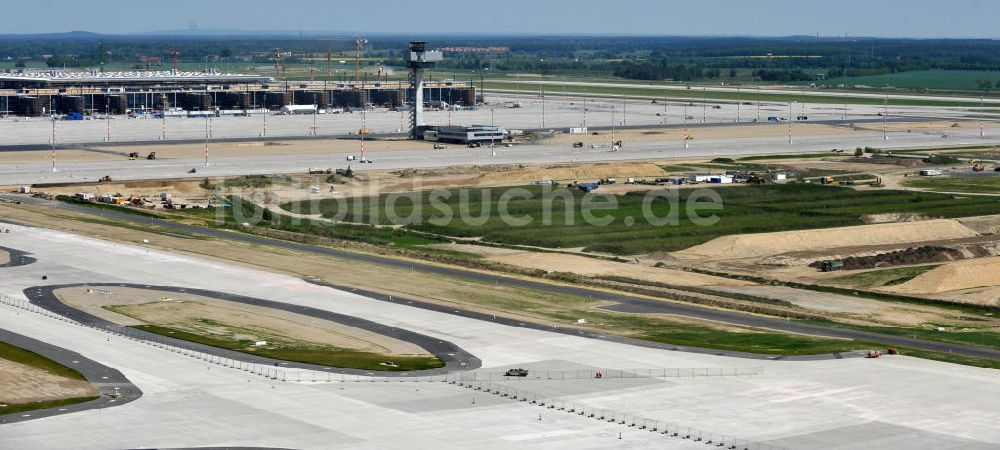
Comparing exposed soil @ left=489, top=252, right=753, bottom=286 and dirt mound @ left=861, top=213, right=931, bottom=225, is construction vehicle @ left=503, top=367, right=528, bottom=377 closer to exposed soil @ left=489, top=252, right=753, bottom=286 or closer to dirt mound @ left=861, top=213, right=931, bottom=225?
exposed soil @ left=489, top=252, right=753, bottom=286

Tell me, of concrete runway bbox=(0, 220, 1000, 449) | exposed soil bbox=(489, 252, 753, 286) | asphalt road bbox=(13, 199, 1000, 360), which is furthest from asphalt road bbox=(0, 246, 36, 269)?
exposed soil bbox=(489, 252, 753, 286)

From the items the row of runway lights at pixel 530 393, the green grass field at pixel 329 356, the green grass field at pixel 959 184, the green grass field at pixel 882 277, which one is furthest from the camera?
the green grass field at pixel 959 184

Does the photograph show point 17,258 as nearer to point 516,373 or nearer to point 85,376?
point 85,376

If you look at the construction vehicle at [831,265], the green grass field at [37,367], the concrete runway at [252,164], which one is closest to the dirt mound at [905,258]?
the construction vehicle at [831,265]

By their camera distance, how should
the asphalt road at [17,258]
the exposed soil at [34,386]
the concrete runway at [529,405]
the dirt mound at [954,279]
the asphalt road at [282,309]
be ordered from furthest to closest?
1. the asphalt road at [17,258]
2. the dirt mound at [954,279]
3. the asphalt road at [282,309]
4. the exposed soil at [34,386]
5. the concrete runway at [529,405]

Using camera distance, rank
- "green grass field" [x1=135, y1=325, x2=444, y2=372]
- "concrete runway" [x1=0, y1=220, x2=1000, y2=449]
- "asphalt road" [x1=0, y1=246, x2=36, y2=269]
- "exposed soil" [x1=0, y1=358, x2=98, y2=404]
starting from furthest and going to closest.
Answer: "asphalt road" [x1=0, y1=246, x2=36, y2=269] < "green grass field" [x1=135, y1=325, x2=444, y2=372] < "exposed soil" [x1=0, y1=358, x2=98, y2=404] < "concrete runway" [x1=0, y1=220, x2=1000, y2=449]

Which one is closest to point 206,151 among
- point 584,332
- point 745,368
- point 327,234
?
point 327,234

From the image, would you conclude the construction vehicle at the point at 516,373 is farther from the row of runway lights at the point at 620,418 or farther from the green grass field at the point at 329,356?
the green grass field at the point at 329,356
